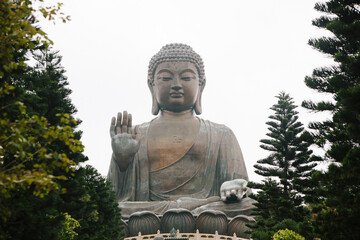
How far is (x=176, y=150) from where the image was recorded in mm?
19156

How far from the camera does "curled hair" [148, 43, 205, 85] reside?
1953 centimetres

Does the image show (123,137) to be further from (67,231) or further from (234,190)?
(67,231)

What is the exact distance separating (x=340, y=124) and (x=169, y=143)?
31.1ft

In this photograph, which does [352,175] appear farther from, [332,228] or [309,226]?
[309,226]

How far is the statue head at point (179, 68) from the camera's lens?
63.4ft

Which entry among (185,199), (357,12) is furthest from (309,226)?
(185,199)

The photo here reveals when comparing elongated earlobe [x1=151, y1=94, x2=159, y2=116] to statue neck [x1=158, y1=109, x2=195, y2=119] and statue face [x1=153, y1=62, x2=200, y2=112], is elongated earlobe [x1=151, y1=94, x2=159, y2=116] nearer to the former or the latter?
statue neck [x1=158, y1=109, x2=195, y2=119]

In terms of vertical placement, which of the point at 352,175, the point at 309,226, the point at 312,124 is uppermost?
the point at 312,124

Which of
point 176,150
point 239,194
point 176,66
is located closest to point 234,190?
point 239,194

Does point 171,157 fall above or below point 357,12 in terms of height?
below

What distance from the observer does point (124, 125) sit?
57.4ft

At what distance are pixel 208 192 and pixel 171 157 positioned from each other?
6.09ft

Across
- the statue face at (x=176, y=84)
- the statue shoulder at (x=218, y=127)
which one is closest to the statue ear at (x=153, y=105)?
the statue face at (x=176, y=84)

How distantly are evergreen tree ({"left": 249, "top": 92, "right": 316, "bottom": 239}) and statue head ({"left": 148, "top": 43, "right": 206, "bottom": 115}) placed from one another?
15.4 ft
